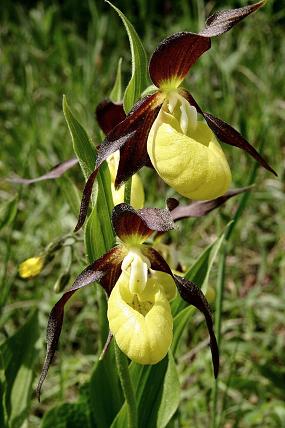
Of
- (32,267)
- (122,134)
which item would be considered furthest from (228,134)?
(32,267)

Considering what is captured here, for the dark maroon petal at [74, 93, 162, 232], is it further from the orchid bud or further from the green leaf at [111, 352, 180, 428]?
the green leaf at [111, 352, 180, 428]

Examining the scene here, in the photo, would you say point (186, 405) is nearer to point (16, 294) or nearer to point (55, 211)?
point (16, 294)

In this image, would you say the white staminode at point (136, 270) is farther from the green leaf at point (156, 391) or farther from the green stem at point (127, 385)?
the green leaf at point (156, 391)

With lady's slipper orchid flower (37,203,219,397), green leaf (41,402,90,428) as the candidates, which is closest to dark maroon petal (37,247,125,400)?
lady's slipper orchid flower (37,203,219,397)

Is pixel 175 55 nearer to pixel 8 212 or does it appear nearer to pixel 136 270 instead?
pixel 136 270

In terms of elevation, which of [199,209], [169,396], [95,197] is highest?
[95,197]

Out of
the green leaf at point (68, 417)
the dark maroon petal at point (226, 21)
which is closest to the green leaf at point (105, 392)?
the green leaf at point (68, 417)

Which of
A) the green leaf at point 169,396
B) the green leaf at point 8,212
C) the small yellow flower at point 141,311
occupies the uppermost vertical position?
the green leaf at point 8,212
